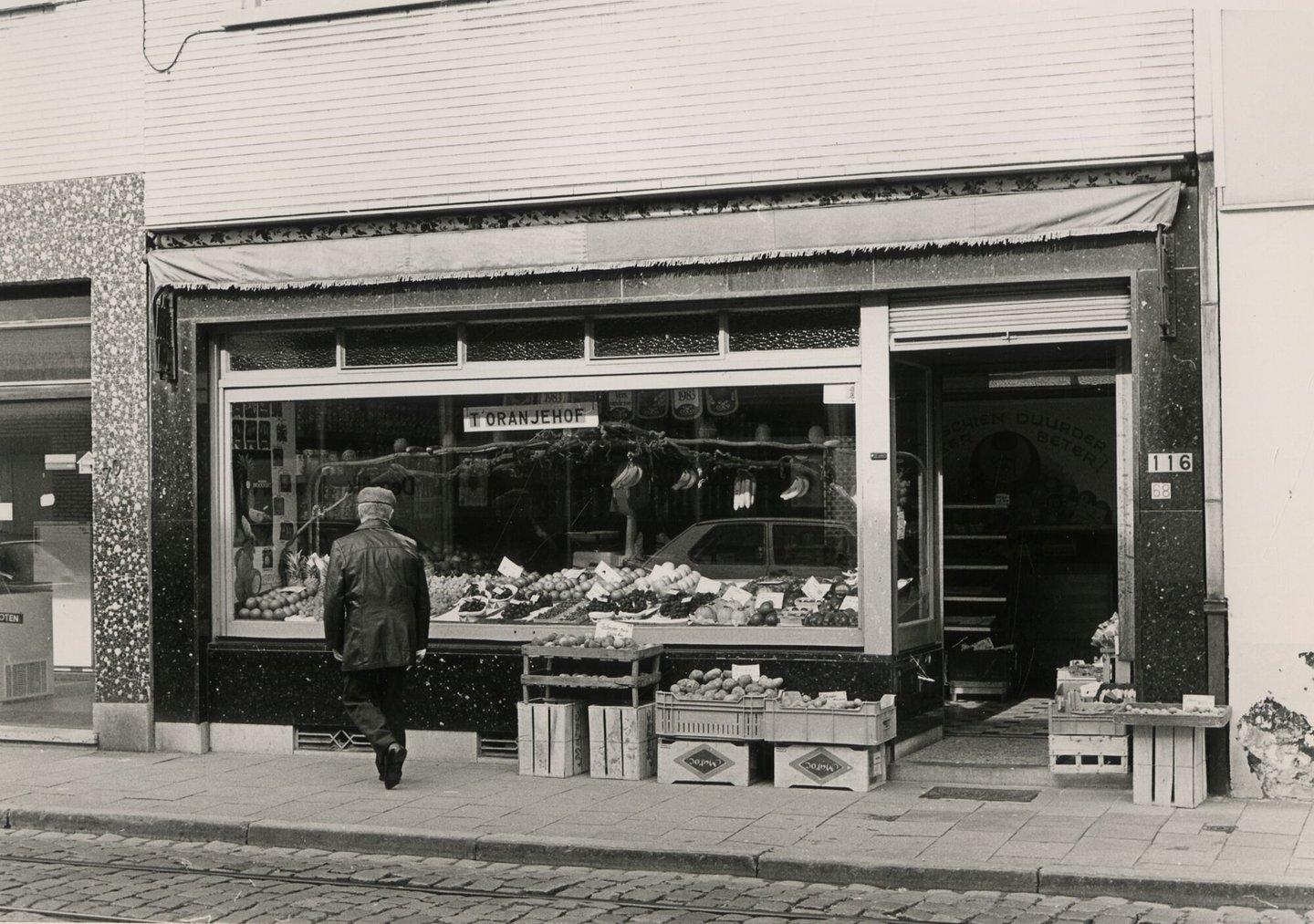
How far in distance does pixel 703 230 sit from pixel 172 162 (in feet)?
13.7

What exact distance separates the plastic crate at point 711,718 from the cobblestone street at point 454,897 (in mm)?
2010

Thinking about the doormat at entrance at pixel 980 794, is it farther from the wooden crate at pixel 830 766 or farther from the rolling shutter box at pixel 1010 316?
the rolling shutter box at pixel 1010 316

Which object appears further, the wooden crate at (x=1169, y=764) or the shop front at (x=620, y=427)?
the shop front at (x=620, y=427)

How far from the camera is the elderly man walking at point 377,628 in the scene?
32.3ft

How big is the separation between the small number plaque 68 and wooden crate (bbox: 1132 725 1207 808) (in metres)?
1.53

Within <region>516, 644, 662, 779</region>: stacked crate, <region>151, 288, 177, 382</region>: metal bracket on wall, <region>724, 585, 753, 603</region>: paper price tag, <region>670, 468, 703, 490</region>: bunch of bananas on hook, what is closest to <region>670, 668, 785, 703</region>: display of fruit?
<region>516, 644, 662, 779</region>: stacked crate

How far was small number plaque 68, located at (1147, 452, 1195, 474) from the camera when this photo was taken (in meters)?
9.38

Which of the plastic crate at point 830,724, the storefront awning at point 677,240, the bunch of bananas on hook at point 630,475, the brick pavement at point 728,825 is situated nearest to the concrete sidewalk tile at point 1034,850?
the brick pavement at point 728,825

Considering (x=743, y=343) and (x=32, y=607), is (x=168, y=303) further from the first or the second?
(x=743, y=343)

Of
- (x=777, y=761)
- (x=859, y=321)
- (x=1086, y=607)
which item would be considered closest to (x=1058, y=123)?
(x=859, y=321)

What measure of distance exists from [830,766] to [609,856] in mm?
2105

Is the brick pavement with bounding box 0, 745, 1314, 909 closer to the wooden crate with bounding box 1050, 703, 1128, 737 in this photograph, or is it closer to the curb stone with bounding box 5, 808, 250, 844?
the curb stone with bounding box 5, 808, 250, 844

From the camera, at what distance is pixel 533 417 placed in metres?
11.3

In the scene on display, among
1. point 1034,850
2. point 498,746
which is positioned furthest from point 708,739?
point 1034,850
